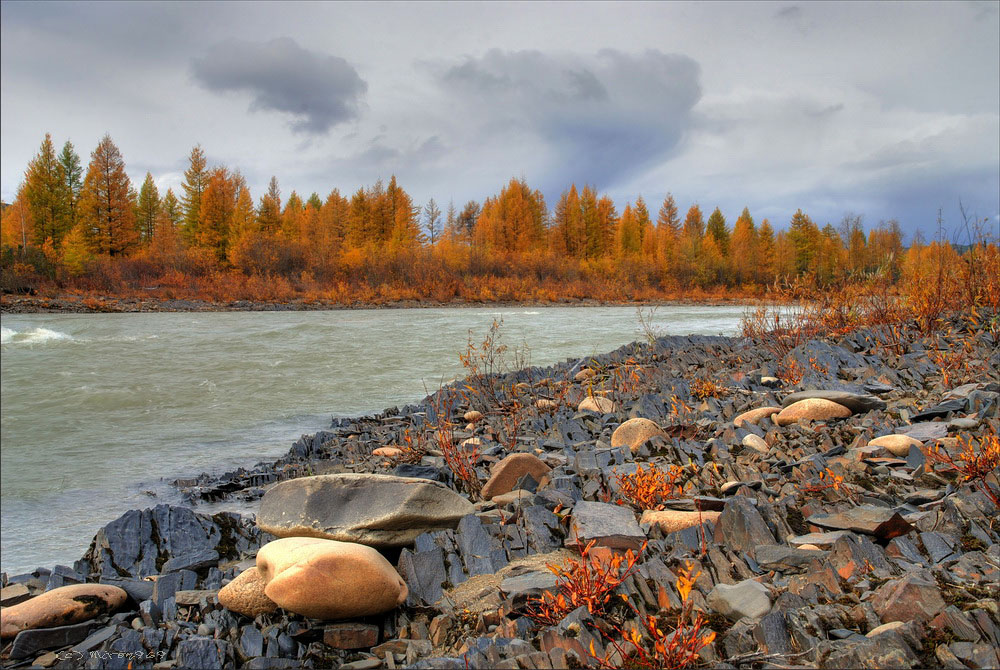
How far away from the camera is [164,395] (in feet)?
33.8

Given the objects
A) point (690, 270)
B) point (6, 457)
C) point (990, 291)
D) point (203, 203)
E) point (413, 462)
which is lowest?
point (6, 457)

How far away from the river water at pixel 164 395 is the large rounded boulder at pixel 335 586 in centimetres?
277

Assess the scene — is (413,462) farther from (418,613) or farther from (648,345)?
(648,345)

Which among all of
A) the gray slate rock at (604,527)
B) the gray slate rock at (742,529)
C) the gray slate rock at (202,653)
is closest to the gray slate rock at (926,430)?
the gray slate rock at (742,529)

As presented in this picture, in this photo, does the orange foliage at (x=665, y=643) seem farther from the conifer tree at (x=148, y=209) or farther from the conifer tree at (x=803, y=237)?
Result: the conifer tree at (x=803, y=237)

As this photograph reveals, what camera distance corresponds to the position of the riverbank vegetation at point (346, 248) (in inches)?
1396

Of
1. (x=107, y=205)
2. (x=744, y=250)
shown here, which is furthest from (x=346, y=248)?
(x=744, y=250)

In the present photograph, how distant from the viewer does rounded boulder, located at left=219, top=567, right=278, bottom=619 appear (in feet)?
8.41

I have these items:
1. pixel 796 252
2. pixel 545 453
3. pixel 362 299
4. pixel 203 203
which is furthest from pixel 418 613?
pixel 796 252

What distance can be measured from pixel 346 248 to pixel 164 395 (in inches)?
1536

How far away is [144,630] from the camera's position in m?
2.58

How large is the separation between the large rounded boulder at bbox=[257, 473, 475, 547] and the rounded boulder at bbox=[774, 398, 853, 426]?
242cm

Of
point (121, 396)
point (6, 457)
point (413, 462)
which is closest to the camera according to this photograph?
point (413, 462)

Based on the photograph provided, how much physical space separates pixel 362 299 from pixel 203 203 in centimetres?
2121
